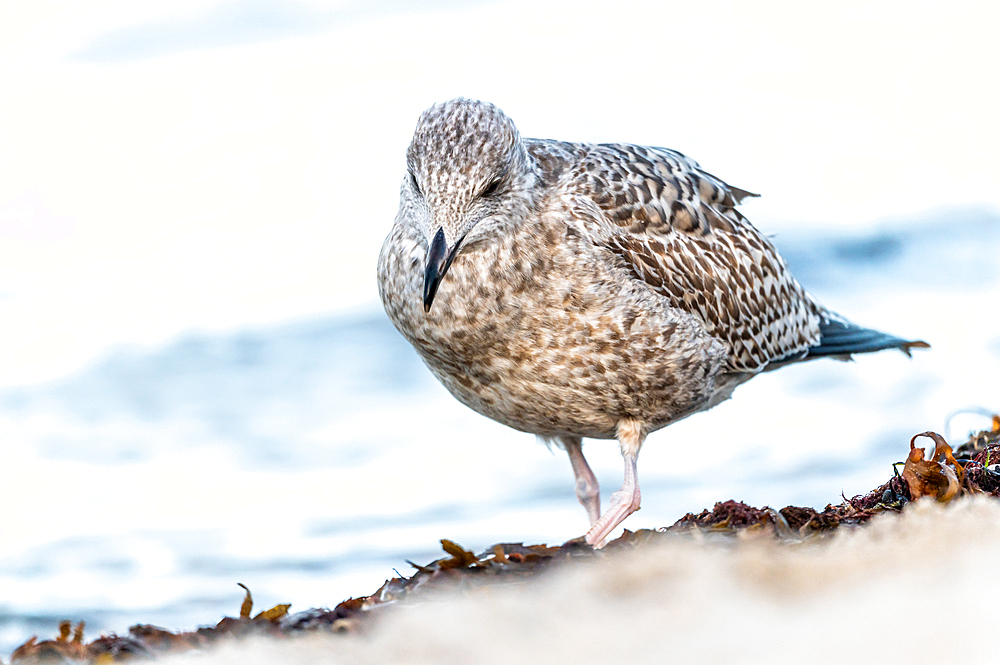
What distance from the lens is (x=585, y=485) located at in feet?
23.5

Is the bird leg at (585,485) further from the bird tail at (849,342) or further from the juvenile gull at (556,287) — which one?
the bird tail at (849,342)

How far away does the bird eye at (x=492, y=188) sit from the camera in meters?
5.67

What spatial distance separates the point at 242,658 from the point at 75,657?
0.74 metres

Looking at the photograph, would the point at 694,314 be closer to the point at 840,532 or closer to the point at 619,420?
the point at 619,420

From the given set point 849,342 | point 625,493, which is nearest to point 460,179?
point 625,493

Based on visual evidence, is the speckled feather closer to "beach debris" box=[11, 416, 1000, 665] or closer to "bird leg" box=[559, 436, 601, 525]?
"bird leg" box=[559, 436, 601, 525]

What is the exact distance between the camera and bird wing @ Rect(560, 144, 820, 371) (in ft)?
21.1

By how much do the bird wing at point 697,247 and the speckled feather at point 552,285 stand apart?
0.05ft

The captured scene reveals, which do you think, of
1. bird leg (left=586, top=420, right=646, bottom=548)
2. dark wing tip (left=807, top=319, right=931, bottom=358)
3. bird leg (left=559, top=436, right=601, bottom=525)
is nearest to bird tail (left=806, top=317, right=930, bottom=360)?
dark wing tip (left=807, top=319, right=931, bottom=358)

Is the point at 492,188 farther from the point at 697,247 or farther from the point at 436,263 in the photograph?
the point at 697,247

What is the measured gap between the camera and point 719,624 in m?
3.08

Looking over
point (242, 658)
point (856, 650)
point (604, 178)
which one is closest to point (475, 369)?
point (604, 178)

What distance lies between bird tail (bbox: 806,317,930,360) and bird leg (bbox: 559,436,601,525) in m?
2.02

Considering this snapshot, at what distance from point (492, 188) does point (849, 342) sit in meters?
3.67
